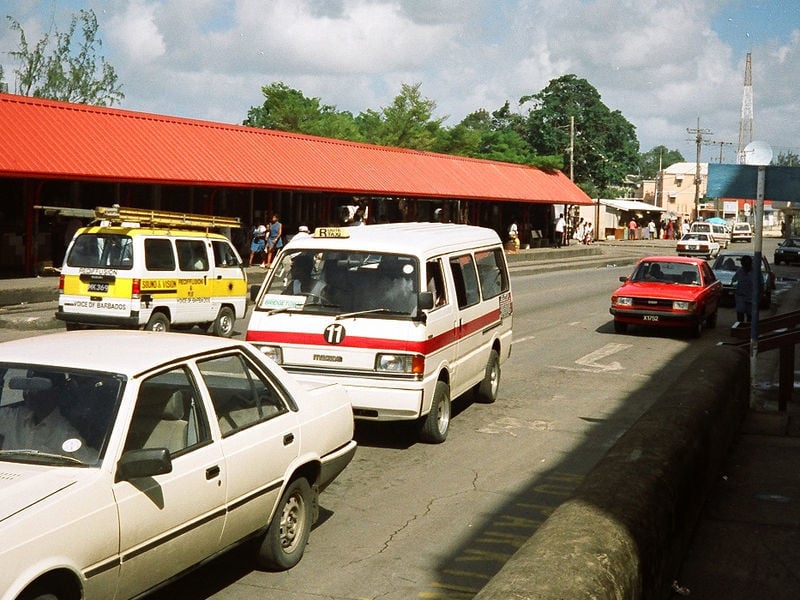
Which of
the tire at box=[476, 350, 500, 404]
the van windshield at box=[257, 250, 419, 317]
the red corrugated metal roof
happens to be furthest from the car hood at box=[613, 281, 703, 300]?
the red corrugated metal roof

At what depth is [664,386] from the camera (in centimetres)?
1497

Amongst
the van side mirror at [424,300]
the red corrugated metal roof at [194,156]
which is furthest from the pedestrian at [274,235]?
the van side mirror at [424,300]

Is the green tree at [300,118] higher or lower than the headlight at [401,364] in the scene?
higher

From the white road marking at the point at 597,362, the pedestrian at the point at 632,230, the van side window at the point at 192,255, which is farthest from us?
the pedestrian at the point at 632,230

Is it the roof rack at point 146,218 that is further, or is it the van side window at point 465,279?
the roof rack at point 146,218

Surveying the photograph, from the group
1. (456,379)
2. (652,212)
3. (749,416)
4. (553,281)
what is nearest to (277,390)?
(456,379)

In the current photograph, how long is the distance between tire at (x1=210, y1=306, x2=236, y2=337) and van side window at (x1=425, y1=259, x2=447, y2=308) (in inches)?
377

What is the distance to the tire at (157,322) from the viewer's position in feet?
58.4

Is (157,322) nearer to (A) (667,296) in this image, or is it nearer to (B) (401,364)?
(B) (401,364)

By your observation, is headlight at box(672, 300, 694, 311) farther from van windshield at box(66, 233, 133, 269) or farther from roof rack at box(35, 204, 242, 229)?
van windshield at box(66, 233, 133, 269)

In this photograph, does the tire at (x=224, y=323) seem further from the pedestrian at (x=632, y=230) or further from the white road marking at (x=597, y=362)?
the pedestrian at (x=632, y=230)

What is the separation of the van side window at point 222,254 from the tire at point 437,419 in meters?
9.90

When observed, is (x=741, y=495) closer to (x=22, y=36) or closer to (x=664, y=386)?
(x=664, y=386)

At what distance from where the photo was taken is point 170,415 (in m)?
5.85
